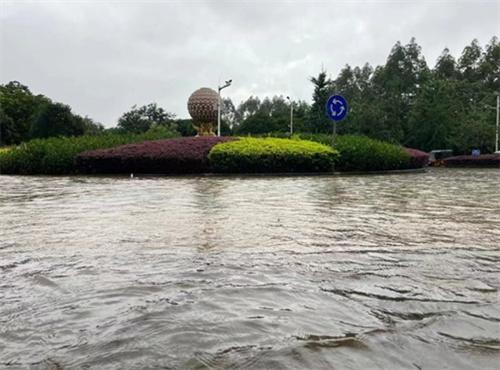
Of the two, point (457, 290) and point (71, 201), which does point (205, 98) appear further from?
point (457, 290)

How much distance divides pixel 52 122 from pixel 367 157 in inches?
1401

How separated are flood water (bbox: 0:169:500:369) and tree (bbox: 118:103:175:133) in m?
53.1

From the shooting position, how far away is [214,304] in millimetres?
2199

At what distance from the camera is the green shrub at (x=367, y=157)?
14.0 metres

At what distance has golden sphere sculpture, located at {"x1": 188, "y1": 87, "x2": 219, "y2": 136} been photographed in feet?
71.0

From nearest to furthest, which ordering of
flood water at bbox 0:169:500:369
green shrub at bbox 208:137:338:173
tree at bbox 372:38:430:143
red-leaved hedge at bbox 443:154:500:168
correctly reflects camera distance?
flood water at bbox 0:169:500:369
green shrub at bbox 208:137:338:173
red-leaved hedge at bbox 443:154:500:168
tree at bbox 372:38:430:143

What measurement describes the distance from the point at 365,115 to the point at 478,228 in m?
35.2

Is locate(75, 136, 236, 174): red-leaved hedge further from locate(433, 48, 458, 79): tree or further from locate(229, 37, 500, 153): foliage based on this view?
locate(433, 48, 458, 79): tree

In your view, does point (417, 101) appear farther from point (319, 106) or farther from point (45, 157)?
point (45, 157)

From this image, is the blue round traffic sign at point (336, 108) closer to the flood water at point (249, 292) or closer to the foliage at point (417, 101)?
the flood water at point (249, 292)

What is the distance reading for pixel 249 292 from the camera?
239 cm

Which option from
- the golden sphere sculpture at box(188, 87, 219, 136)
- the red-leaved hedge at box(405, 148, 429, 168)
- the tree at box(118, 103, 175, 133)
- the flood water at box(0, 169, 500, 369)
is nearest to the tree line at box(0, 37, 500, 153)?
the tree at box(118, 103, 175, 133)

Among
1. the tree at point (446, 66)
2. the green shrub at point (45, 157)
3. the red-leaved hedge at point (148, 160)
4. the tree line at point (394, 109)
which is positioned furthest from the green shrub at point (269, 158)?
the tree at point (446, 66)

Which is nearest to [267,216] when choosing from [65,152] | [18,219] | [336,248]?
[336,248]
